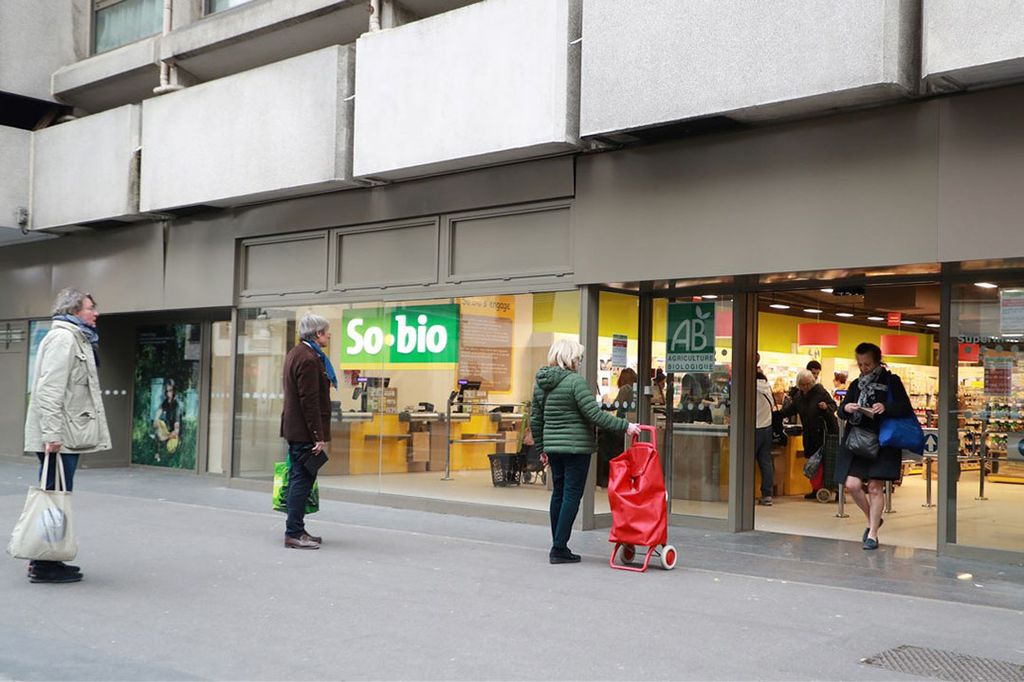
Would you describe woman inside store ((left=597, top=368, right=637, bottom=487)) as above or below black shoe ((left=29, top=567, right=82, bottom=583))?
above

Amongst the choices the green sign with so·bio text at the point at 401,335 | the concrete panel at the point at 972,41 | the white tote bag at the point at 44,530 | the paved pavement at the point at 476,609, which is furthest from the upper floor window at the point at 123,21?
the concrete panel at the point at 972,41

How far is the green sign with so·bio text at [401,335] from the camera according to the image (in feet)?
40.4

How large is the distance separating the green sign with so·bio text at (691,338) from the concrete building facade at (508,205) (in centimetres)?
12

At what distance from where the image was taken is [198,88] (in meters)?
14.4

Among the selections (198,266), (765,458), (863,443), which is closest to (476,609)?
(863,443)

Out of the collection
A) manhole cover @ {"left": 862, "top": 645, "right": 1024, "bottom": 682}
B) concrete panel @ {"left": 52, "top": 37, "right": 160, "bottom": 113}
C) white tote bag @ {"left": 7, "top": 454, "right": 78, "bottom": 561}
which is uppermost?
concrete panel @ {"left": 52, "top": 37, "right": 160, "bottom": 113}

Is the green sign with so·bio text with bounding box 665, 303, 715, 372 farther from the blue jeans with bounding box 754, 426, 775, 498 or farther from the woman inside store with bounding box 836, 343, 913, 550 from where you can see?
the blue jeans with bounding box 754, 426, 775, 498

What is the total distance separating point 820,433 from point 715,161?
5.45 meters

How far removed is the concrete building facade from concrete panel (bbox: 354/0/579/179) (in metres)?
0.03

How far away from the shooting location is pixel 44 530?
7.20 m

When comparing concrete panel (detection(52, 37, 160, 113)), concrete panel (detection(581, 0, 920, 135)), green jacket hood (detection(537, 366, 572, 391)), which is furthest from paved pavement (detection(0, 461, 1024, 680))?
concrete panel (detection(52, 37, 160, 113))

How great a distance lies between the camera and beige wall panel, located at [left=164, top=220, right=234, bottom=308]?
14.8 m

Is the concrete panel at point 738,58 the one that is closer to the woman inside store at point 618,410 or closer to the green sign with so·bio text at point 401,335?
the woman inside store at point 618,410

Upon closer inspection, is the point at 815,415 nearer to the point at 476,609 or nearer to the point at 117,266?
the point at 476,609
